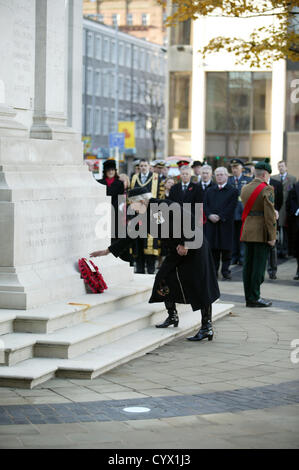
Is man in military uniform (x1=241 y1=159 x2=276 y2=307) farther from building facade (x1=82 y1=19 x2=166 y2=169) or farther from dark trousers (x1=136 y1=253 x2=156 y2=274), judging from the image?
building facade (x1=82 y1=19 x2=166 y2=169)

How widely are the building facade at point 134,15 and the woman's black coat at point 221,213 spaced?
3773 inches

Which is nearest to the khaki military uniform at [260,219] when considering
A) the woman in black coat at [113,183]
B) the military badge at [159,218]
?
the military badge at [159,218]

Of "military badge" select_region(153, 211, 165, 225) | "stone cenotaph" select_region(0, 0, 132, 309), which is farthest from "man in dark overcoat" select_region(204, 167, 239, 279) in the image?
"military badge" select_region(153, 211, 165, 225)

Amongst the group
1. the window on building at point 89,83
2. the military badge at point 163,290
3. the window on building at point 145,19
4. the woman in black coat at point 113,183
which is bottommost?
the military badge at point 163,290

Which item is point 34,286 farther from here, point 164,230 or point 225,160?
point 225,160

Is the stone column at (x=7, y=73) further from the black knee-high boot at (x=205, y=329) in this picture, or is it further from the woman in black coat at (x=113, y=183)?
the woman in black coat at (x=113, y=183)

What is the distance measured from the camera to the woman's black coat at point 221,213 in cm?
1638

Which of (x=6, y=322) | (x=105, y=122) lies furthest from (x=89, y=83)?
(x=6, y=322)

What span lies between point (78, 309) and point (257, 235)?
4027 mm

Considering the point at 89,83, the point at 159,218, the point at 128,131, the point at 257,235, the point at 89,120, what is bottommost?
the point at 257,235

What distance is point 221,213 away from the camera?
54.3ft

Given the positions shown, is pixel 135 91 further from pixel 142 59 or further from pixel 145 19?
pixel 145 19

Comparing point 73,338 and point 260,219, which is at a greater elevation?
point 260,219
